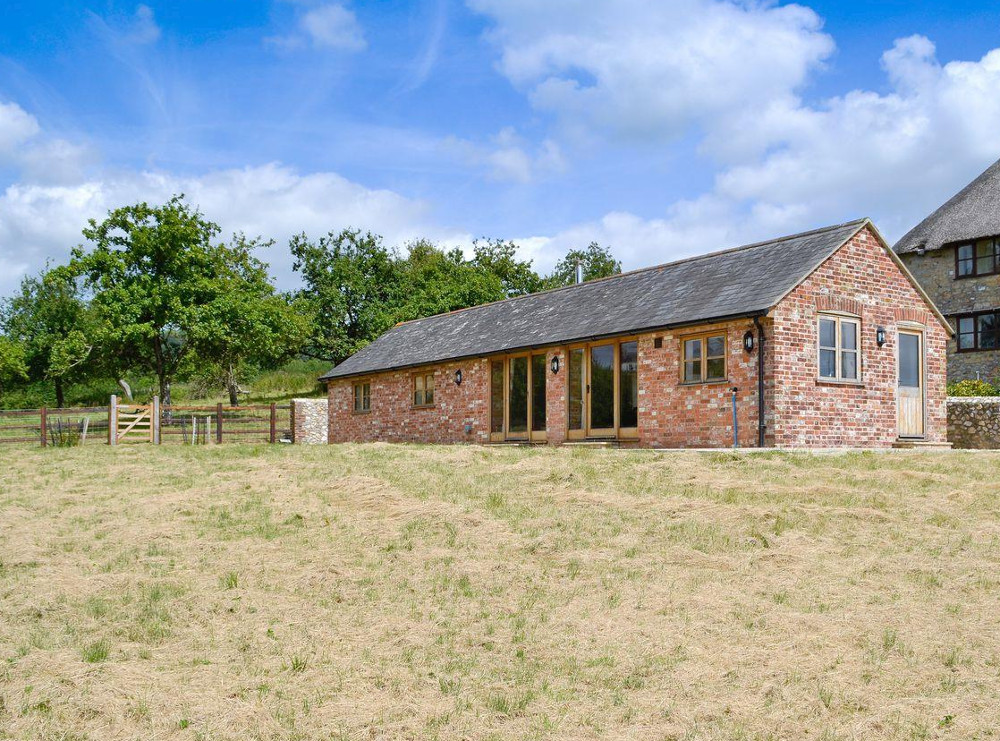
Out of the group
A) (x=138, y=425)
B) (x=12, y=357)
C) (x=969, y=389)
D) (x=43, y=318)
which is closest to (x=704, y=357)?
(x=969, y=389)

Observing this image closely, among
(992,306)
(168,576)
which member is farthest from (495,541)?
(992,306)

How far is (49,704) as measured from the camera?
16.8 ft

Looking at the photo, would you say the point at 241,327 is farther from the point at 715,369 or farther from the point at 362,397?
the point at 715,369

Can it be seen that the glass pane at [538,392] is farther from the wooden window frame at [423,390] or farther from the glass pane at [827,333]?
the glass pane at [827,333]

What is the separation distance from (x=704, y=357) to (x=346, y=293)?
3326 cm

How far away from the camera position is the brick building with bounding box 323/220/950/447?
55.6 feet

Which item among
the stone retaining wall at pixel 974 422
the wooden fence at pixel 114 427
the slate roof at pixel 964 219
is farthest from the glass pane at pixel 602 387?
the slate roof at pixel 964 219

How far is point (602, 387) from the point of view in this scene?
20.1m

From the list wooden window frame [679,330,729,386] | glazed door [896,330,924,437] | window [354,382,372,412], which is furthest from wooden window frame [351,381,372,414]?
glazed door [896,330,924,437]

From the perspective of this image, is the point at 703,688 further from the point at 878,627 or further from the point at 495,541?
the point at 495,541

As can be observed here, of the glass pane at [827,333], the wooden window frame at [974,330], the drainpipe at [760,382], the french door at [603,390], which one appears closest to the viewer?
the drainpipe at [760,382]

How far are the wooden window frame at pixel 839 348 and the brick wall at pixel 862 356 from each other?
104mm

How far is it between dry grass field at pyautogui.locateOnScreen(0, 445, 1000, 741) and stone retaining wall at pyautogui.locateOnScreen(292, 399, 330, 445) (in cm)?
2121

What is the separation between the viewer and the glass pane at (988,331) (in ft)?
108
